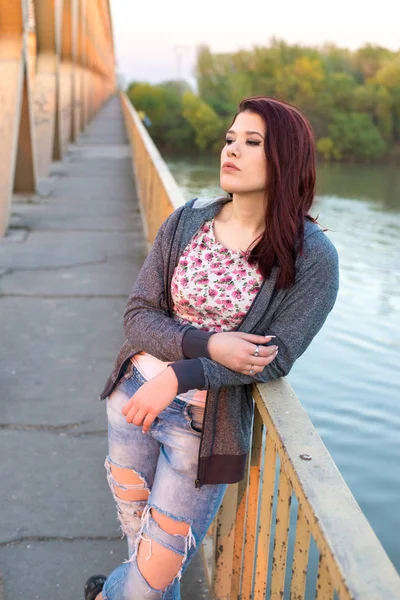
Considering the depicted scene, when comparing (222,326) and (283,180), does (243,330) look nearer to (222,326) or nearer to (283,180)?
(222,326)

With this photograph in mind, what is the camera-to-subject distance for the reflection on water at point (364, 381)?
8.30 meters

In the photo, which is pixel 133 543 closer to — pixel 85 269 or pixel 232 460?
pixel 232 460

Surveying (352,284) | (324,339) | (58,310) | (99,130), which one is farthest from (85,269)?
(99,130)

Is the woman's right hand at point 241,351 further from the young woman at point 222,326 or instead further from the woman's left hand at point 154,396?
the woman's left hand at point 154,396

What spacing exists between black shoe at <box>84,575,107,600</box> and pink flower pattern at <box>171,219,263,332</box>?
0.93 meters

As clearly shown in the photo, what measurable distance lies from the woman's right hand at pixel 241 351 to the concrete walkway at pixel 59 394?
111cm

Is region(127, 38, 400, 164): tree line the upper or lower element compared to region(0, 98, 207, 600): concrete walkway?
lower

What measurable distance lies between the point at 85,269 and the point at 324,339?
7.17 meters

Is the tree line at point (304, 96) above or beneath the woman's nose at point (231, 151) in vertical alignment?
beneath

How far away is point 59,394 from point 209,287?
92.6 inches

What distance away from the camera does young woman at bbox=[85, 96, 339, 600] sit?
204 cm

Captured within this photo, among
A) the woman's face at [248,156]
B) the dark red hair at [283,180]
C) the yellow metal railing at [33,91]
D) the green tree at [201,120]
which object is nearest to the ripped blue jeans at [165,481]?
the dark red hair at [283,180]

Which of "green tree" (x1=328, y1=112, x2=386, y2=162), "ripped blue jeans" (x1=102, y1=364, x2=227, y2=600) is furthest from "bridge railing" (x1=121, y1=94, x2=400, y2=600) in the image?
"green tree" (x1=328, y1=112, x2=386, y2=162)

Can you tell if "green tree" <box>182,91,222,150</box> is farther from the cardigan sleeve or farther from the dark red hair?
the cardigan sleeve
